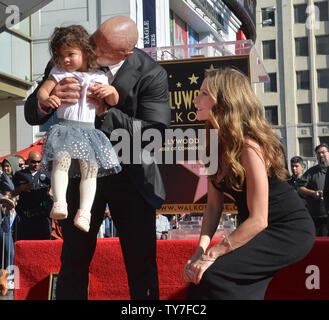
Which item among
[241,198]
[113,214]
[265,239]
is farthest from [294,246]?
[113,214]

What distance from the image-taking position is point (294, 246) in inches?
92.0

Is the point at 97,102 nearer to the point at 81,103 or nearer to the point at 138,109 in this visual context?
the point at 81,103

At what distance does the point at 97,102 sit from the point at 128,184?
398 millimetres

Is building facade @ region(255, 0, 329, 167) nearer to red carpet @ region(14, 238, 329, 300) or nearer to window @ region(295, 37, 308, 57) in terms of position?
window @ region(295, 37, 308, 57)

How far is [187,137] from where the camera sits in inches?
225

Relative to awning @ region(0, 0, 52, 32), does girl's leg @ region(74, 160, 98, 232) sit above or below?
below

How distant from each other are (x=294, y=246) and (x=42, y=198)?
16.0ft

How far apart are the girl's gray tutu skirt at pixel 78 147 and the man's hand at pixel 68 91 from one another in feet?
0.31

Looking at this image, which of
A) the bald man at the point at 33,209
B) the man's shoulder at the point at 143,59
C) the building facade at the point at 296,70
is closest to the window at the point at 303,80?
the building facade at the point at 296,70

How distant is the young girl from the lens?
230 centimetres

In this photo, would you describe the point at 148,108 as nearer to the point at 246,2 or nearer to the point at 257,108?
the point at 257,108

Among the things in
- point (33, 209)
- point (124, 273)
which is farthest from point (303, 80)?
point (124, 273)

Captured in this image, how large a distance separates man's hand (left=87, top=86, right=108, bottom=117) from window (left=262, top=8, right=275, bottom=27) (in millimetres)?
47469

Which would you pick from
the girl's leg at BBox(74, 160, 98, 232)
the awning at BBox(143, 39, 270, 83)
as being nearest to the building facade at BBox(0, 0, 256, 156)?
the awning at BBox(143, 39, 270, 83)
